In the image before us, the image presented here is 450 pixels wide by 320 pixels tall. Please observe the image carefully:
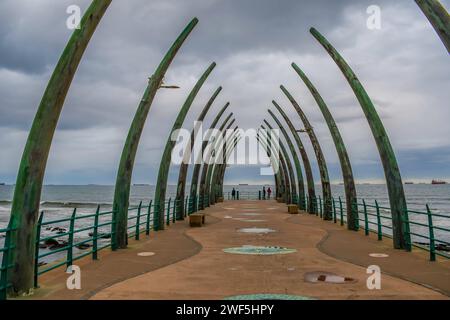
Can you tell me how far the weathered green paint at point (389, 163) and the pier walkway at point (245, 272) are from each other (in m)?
0.57

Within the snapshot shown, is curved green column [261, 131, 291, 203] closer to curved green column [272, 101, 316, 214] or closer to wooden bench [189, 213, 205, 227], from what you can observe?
curved green column [272, 101, 316, 214]

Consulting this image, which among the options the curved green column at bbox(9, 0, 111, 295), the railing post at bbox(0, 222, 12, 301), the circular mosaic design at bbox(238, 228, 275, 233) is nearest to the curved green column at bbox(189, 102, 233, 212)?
the circular mosaic design at bbox(238, 228, 275, 233)

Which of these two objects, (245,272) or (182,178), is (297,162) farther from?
(245,272)

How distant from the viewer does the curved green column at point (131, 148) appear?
11430 mm

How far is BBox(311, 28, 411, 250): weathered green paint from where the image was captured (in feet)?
36.4

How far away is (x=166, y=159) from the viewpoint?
669 inches

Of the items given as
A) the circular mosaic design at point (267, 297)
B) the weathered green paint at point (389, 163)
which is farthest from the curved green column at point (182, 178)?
the circular mosaic design at point (267, 297)

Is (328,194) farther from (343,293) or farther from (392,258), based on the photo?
(343,293)

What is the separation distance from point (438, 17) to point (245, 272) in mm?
6307

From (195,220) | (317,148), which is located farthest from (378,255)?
(317,148)

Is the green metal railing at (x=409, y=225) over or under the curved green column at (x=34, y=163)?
under

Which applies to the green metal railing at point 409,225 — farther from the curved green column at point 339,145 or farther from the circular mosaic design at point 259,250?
the circular mosaic design at point 259,250
